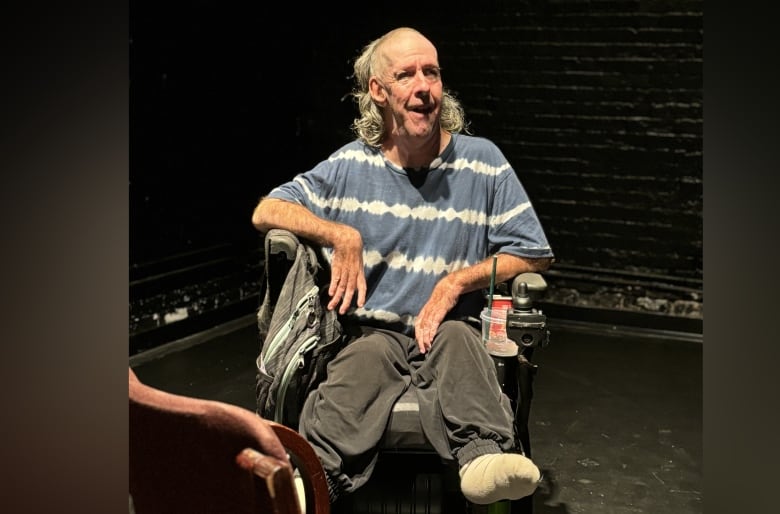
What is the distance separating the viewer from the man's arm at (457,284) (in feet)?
9.14

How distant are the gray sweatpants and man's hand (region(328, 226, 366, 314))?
12 cm

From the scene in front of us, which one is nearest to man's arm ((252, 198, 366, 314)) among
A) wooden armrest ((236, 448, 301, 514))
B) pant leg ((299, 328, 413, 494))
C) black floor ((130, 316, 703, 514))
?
pant leg ((299, 328, 413, 494))

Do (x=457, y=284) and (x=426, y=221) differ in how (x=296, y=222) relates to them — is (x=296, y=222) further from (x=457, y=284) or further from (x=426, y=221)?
(x=457, y=284)

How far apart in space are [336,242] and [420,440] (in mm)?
592

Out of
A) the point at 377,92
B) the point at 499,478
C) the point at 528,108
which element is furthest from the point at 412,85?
the point at 528,108

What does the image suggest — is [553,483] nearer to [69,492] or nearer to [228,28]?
[69,492]

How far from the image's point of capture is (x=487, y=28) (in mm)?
5512

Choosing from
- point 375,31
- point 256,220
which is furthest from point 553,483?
point 375,31

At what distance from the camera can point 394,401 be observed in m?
2.60

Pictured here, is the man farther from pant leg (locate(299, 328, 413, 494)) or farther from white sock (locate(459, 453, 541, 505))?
white sock (locate(459, 453, 541, 505))

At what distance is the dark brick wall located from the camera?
5168 millimetres

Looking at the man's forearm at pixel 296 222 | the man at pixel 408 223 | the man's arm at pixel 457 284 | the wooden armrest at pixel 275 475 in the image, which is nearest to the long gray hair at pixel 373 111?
the man at pixel 408 223

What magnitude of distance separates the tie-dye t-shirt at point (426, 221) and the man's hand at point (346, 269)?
0.12 metres

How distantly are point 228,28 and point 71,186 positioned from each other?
442 cm
